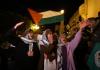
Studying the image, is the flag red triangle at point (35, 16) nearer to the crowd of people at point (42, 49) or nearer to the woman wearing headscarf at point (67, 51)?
the crowd of people at point (42, 49)

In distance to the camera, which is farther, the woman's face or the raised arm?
the woman's face

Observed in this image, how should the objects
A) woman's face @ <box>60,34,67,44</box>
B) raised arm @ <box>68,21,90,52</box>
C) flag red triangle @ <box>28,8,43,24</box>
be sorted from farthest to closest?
flag red triangle @ <box>28,8,43,24</box> → woman's face @ <box>60,34,67,44</box> → raised arm @ <box>68,21,90,52</box>

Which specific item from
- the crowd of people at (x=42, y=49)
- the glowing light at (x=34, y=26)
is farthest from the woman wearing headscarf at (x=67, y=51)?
the glowing light at (x=34, y=26)

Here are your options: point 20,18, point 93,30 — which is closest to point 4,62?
point 20,18

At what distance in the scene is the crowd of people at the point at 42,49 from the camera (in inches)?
74.8

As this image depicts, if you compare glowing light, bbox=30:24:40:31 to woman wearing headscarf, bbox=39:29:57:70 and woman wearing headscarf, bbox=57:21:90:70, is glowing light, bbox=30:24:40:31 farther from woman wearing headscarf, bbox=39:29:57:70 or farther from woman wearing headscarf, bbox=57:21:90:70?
woman wearing headscarf, bbox=57:21:90:70

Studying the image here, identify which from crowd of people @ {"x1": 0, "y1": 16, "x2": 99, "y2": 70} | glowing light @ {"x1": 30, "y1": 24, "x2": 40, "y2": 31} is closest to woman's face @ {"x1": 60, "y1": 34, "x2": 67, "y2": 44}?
crowd of people @ {"x1": 0, "y1": 16, "x2": 99, "y2": 70}

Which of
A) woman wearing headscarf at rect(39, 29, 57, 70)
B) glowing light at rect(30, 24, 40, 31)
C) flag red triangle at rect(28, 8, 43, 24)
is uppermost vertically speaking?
flag red triangle at rect(28, 8, 43, 24)

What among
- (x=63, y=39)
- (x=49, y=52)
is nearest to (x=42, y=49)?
(x=49, y=52)

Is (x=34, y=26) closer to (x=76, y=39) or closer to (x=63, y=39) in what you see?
(x=63, y=39)

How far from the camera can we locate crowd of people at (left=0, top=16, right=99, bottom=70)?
190 cm

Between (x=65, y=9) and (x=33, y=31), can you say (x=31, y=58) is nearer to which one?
(x=33, y=31)

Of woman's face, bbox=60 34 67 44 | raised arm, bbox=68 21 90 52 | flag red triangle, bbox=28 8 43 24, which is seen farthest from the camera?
flag red triangle, bbox=28 8 43 24

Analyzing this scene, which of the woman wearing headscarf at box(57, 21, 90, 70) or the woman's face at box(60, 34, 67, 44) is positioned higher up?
the woman's face at box(60, 34, 67, 44)
